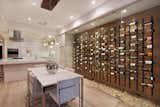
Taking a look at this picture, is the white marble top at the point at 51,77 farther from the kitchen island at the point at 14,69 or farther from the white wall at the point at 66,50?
the white wall at the point at 66,50

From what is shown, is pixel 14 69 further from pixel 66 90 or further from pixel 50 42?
pixel 66 90

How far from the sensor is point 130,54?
9.82 ft

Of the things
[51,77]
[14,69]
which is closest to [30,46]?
[14,69]

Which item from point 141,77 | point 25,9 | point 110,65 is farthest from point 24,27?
point 141,77

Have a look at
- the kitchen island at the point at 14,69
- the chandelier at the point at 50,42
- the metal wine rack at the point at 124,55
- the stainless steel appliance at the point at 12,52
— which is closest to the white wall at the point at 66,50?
the chandelier at the point at 50,42

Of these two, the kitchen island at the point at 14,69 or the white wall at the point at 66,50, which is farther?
the white wall at the point at 66,50

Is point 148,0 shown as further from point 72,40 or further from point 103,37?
point 72,40

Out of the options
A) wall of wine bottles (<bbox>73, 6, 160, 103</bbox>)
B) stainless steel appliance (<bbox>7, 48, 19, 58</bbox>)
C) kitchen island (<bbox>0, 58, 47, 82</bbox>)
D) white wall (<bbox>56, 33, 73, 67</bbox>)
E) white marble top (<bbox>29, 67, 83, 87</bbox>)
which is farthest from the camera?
stainless steel appliance (<bbox>7, 48, 19, 58</bbox>)

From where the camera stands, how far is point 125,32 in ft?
10.3

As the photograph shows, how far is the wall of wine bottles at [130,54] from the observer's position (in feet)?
8.23

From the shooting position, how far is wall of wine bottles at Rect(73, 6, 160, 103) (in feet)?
8.23

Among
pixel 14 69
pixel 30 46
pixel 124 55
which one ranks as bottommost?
pixel 14 69

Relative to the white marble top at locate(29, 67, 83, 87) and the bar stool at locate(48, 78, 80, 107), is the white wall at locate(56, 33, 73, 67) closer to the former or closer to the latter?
the white marble top at locate(29, 67, 83, 87)

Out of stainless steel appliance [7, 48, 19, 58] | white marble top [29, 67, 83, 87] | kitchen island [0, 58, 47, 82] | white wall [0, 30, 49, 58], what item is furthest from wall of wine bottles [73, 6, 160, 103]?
stainless steel appliance [7, 48, 19, 58]
